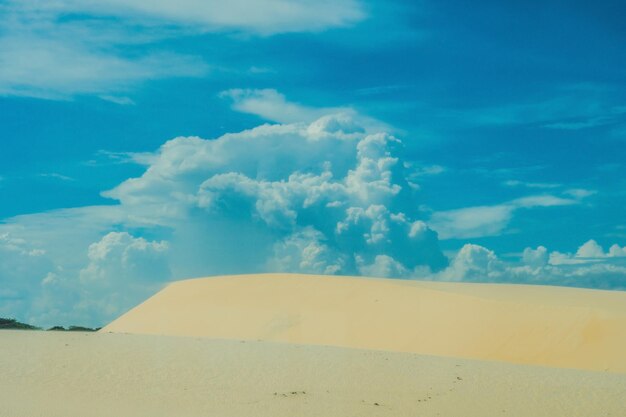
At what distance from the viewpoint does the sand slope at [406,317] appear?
866 inches

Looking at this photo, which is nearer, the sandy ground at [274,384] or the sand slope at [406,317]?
the sandy ground at [274,384]

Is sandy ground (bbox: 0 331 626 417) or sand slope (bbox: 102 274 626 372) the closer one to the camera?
sandy ground (bbox: 0 331 626 417)

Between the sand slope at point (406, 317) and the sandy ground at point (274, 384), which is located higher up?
the sand slope at point (406, 317)

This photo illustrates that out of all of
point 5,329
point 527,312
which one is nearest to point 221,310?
point 5,329

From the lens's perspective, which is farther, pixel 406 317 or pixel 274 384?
pixel 406 317

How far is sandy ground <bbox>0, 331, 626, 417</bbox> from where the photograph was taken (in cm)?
1359

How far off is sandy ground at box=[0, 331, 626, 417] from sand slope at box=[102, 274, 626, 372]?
413 centimetres

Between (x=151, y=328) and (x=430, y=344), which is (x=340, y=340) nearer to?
(x=430, y=344)

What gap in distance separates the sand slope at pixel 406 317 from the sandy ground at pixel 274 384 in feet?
13.6

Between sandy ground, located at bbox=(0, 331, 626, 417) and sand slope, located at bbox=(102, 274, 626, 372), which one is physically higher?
sand slope, located at bbox=(102, 274, 626, 372)

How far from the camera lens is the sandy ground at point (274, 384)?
1359cm

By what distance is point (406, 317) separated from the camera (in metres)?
25.0

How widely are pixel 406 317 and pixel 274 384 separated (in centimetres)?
1060

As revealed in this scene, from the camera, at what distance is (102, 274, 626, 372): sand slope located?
21984 millimetres
